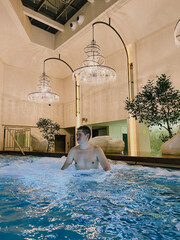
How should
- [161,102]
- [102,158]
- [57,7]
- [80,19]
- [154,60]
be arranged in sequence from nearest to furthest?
[102,158], [161,102], [154,60], [80,19], [57,7]

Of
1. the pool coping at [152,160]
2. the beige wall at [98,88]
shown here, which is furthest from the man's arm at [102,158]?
the beige wall at [98,88]

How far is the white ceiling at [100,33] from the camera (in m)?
7.10

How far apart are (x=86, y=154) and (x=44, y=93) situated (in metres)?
5.04

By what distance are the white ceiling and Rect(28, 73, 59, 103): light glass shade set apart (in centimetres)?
281

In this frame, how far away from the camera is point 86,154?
3023 millimetres

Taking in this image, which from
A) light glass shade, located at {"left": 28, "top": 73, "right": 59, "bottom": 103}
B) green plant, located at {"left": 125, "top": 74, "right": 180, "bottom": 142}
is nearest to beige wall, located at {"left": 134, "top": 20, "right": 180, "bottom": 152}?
green plant, located at {"left": 125, "top": 74, "right": 180, "bottom": 142}

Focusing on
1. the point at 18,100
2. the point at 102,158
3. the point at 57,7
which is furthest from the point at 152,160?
the point at 18,100

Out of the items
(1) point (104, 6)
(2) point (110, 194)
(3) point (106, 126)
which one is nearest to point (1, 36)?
(1) point (104, 6)

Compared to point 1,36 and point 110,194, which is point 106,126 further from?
point 110,194

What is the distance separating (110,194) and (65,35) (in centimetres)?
951

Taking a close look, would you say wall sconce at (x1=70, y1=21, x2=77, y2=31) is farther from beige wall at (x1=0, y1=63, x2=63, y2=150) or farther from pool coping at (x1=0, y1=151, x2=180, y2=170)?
pool coping at (x1=0, y1=151, x2=180, y2=170)

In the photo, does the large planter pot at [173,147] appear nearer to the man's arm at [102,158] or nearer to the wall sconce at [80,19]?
the man's arm at [102,158]

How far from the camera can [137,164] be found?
3.62 metres

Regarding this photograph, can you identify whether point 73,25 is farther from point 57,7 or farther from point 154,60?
point 154,60
